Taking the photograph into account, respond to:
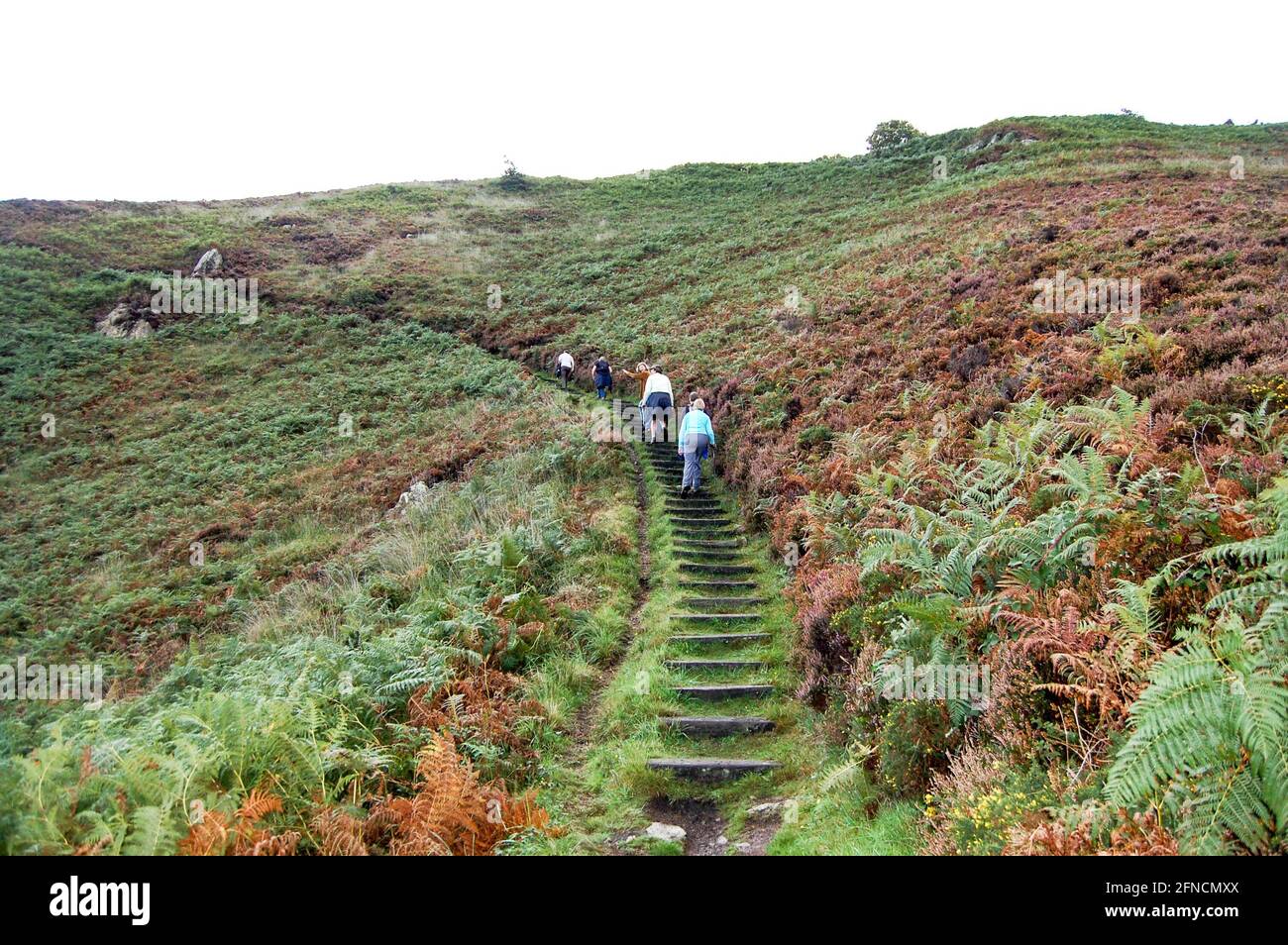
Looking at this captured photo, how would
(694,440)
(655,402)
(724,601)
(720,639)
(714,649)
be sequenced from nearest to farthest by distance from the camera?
(714,649)
(720,639)
(724,601)
(694,440)
(655,402)

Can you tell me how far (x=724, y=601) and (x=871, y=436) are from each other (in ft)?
11.3

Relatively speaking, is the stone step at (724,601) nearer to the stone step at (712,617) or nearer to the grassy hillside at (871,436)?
the stone step at (712,617)

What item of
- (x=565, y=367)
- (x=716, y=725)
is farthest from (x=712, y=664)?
(x=565, y=367)

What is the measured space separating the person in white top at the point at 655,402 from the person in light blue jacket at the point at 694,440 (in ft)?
9.21

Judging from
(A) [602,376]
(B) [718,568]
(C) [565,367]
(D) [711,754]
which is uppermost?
(C) [565,367]

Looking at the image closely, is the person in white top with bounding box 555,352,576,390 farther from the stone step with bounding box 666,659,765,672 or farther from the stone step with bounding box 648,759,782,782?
the stone step with bounding box 648,759,782,782

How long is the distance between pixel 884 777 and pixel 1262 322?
778 cm

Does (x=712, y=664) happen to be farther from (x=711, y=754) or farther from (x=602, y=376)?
(x=602, y=376)

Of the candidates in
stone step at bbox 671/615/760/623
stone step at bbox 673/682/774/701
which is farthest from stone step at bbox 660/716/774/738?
stone step at bbox 671/615/760/623

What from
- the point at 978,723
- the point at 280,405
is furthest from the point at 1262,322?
the point at 280,405

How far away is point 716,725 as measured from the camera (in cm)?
679

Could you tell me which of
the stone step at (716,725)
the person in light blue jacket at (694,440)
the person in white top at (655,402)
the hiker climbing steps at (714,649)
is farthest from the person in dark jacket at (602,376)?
the stone step at (716,725)

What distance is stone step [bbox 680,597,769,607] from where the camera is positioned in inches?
372

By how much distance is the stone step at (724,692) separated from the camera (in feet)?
23.8
